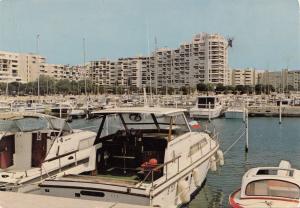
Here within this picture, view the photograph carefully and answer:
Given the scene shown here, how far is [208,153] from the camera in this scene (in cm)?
1447

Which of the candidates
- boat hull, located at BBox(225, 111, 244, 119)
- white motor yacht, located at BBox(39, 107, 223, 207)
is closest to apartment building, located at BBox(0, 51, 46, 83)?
boat hull, located at BBox(225, 111, 244, 119)

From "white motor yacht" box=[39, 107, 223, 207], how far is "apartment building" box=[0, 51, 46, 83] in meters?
143

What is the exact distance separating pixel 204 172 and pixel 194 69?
161098 mm

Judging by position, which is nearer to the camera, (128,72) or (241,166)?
(241,166)

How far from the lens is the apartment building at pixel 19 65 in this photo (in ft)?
510

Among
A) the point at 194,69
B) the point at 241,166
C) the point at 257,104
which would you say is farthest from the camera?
the point at 194,69

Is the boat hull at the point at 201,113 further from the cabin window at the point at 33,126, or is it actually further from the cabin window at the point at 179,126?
the cabin window at the point at 179,126

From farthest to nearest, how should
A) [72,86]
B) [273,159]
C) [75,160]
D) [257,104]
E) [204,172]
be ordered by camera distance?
[72,86], [257,104], [273,159], [204,172], [75,160]

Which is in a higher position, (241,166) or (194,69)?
(194,69)

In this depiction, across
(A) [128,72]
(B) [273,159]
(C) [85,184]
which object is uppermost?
(A) [128,72]

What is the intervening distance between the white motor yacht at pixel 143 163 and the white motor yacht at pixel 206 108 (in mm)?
38624

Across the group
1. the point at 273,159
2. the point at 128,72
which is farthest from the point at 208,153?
the point at 128,72

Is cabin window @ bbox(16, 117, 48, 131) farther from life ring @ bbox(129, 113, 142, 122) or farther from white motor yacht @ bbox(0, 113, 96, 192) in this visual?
life ring @ bbox(129, 113, 142, 122)

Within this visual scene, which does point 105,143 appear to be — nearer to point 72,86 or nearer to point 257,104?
point 257,104
